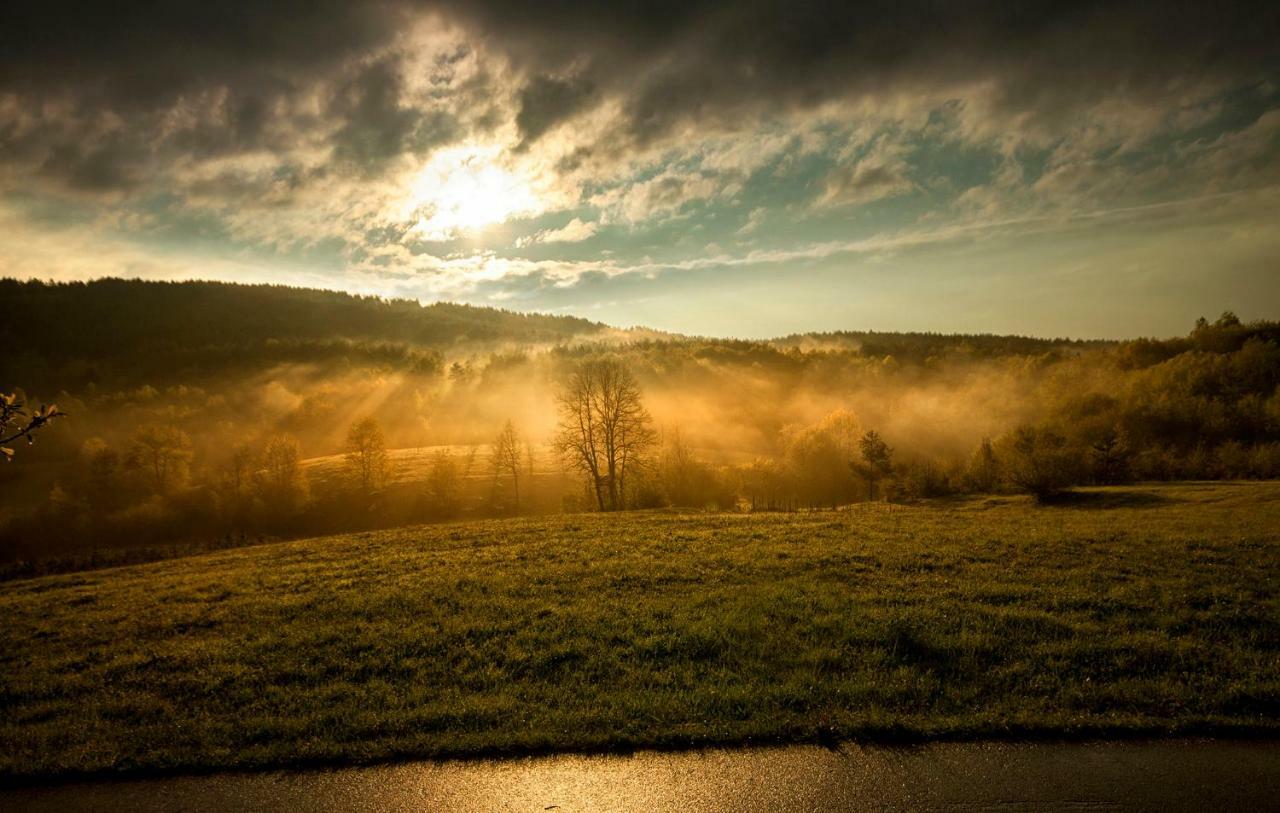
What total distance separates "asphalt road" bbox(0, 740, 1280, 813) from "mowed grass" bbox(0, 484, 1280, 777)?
1.40 ft

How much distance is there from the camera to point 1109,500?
1697 inches

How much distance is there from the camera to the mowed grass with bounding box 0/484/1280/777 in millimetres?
10039

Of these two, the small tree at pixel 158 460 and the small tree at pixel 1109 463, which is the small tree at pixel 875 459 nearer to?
the small tree at pixel 1109 463


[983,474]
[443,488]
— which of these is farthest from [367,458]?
[983,474]

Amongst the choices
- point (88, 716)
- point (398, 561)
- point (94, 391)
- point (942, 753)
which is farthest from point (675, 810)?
point (94, 391)

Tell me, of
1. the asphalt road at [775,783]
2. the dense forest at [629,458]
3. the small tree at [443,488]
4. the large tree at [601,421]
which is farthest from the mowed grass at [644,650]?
the small tree at [443,488]

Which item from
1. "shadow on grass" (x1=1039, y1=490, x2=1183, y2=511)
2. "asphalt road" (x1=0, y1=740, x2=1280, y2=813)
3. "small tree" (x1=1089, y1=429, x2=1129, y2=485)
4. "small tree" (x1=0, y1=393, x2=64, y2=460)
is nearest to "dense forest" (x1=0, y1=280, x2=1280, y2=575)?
"small tree" (x1=1089, y1=429, x2=1129, y2=485)

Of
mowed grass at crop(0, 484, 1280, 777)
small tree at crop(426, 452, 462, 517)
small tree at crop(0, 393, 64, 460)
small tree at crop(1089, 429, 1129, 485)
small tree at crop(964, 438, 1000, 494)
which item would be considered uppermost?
small tree at crop(0, 393, 64, 460)

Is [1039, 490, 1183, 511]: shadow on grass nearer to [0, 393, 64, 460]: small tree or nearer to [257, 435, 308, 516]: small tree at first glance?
[0, 393, 64, 460]: small tree

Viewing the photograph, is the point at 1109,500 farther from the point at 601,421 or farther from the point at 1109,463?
the point at 601,421

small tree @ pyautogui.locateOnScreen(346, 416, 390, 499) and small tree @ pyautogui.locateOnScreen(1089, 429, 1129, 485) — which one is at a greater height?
small tree @ pyautogui.locateOnScreen(1089, 429, 1129, 485)

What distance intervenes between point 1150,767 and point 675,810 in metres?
7.49

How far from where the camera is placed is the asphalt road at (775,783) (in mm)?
8258

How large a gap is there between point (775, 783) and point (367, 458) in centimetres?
10295
